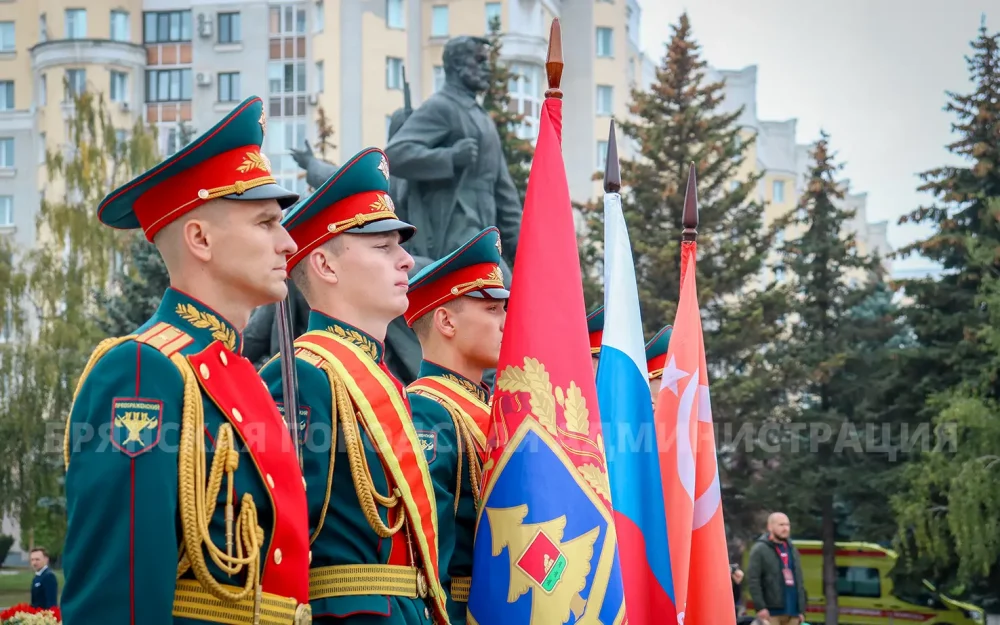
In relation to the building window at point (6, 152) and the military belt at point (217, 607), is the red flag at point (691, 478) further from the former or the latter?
the building window at point (6, 152)

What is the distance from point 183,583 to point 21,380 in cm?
2485

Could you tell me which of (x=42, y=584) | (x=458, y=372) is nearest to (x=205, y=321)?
(x=458, y=372)

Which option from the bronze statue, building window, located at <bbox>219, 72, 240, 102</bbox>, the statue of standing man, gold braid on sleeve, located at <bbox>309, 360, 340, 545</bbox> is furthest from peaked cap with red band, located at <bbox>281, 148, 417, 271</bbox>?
building window, located at <bbox>219, 72, 240, 102</bbox>

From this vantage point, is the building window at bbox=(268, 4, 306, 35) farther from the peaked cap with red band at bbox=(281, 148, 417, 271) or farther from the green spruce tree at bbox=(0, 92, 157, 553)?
the peaked cap with red band at bbox=(281, 148, 417, 271)

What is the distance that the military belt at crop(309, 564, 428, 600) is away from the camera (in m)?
3.68

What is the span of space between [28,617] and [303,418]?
19.6ft

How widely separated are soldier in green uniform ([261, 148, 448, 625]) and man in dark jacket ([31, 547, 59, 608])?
10173 millimetres

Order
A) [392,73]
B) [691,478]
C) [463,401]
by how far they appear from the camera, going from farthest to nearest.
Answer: [392,73] < [691,478] < [463,401]

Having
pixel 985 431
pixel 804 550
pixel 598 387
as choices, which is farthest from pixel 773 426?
pixel 598 387

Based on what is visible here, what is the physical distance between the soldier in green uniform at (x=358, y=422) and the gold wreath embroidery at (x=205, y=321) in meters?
0.42

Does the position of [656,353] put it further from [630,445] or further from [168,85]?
[168,85]

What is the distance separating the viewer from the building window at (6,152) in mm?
45938

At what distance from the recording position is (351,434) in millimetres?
3818

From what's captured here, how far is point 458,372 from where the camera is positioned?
4887 millimetres
